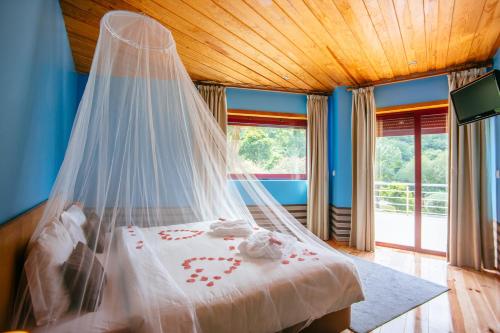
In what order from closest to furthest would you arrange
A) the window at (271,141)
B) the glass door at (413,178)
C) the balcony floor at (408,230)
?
the glass door at (413,178)
the balcony floor at (408,230)
the window at (271,141)

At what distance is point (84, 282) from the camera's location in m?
1.40

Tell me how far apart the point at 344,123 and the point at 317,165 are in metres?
0.84

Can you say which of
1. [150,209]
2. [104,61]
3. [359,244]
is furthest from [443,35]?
[150,209]

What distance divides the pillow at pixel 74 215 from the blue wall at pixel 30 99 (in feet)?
0.79

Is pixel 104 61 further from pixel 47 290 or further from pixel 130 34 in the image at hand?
pixel 47 290

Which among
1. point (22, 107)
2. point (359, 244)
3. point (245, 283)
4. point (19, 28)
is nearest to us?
point (19, 28)

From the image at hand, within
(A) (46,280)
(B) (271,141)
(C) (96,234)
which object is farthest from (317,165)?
(A) (46,280)

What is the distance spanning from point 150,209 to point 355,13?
265 centimetres

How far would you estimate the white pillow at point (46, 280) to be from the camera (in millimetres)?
1270

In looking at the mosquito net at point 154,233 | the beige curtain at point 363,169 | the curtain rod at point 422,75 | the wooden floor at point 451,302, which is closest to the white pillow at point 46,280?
the mosquito net at point 154,233

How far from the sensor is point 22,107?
5.08ft

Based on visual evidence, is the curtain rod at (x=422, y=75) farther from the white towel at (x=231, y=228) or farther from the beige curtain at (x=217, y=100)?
the white towel at (x=231, y=228)

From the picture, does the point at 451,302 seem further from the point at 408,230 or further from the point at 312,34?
the point at 312,34

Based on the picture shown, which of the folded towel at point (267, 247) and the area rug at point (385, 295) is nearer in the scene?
the folded towel at point (267, 247)
